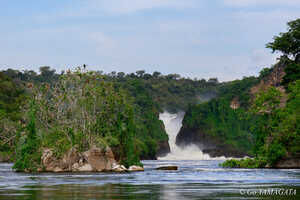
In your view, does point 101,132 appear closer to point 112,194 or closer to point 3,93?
point 112,194

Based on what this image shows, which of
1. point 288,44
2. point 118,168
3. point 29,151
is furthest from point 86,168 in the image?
point 288,44

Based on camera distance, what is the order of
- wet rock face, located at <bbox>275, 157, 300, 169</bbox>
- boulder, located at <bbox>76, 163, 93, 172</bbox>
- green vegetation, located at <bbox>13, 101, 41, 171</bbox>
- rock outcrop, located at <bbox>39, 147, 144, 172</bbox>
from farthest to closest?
wet rock face, located at <bbox>275, 157, 300, 169</bbox>
rock outcrop, located at <bbox>39, 147, 144, 172</bbox>
boulder, located at <bbox>76, 163, 93, 172</bbox>
green vegetation, located at <bbox>13, 101, 41, 171</bbox>

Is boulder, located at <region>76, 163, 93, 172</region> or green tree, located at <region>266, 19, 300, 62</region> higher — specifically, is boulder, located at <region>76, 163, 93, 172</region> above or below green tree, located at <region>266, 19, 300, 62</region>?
below

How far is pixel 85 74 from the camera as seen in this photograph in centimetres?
8125

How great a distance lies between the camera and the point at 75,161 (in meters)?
75.1

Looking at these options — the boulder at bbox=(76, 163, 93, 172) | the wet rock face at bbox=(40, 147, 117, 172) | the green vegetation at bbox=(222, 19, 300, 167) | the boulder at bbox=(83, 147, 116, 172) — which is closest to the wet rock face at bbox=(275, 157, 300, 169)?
the green vegetation at bbox=(222, 19, 300, 167)

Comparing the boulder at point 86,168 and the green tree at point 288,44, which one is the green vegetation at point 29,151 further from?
the green tree at point 288,44

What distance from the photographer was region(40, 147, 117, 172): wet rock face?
74.5 meters

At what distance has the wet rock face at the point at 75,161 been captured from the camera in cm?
7450

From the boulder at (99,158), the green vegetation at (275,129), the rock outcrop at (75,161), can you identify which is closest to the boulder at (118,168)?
the boulder at (99,158)

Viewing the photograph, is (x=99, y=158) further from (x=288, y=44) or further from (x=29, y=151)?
(x=288, y=44)

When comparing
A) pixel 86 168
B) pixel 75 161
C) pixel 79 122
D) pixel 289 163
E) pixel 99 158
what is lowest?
pixel 289 163

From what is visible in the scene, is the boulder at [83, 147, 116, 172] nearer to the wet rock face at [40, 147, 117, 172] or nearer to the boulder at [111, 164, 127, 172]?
the wet rock face at [40, 147, 117, 172]

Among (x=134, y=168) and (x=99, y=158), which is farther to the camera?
(x=134, y=168)
